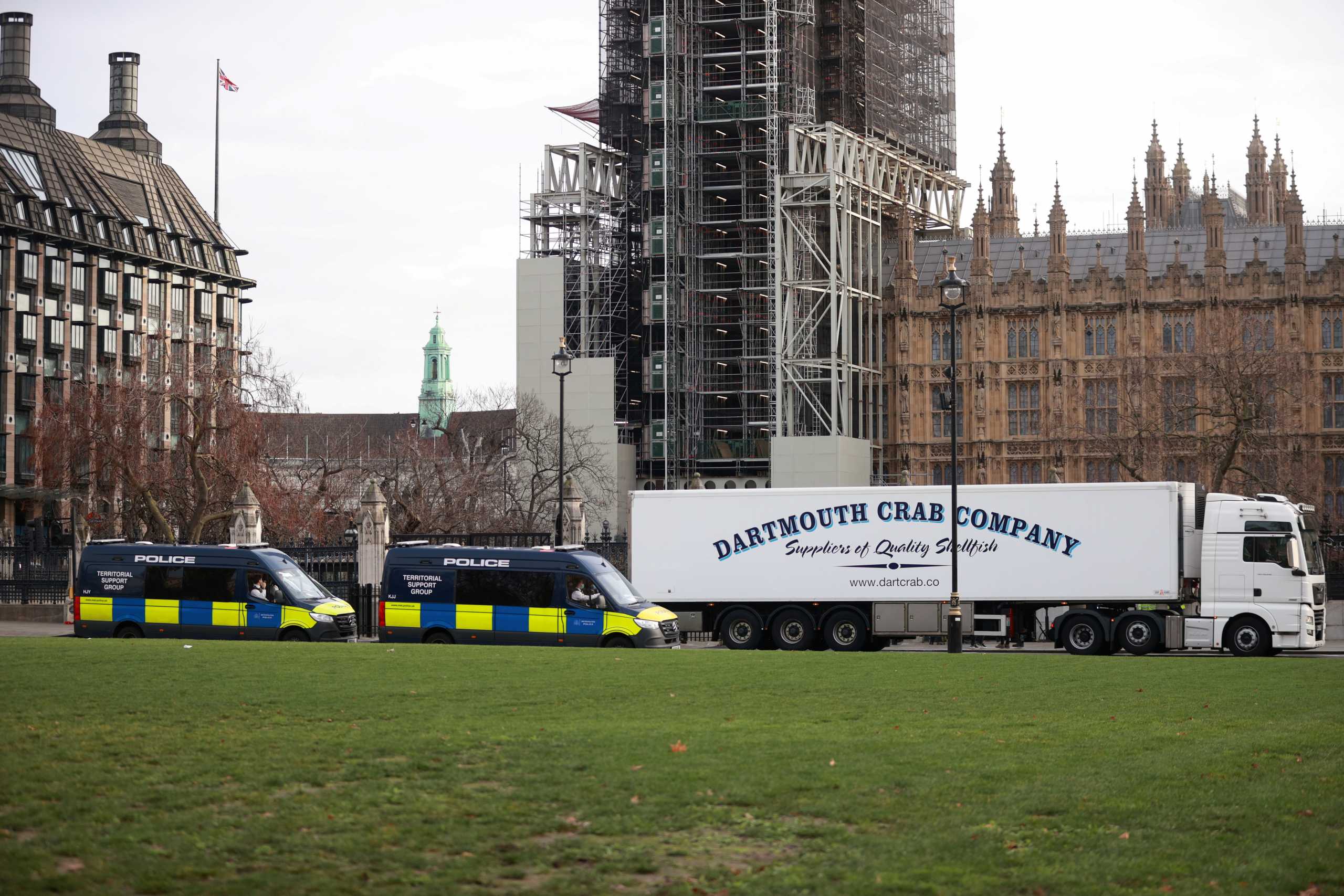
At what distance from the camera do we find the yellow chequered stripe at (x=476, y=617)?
3356 cm

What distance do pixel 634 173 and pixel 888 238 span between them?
16073 mm

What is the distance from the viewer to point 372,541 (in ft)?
141

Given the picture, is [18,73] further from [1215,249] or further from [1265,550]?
[1265,550]

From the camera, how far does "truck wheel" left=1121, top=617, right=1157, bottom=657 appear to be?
33406 millimetres

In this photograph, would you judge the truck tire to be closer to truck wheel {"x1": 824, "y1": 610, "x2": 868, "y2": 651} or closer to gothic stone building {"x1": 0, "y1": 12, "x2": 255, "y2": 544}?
truck wheel {"x1": 824, "y1": 610, "x2": 868, "y2": 651}

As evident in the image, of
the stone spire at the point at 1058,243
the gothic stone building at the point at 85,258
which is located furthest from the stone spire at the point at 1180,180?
the gothic stone building at the point at 85,258

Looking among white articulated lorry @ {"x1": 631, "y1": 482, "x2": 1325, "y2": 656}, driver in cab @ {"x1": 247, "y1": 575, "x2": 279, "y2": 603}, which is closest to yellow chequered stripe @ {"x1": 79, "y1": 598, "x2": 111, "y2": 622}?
driver in cab @ {"x1": 247, "y1": 575, "x2": 279, "y2": 603}

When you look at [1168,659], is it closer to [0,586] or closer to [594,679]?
[594,679]

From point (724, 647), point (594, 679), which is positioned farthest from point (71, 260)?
point (594, 679)

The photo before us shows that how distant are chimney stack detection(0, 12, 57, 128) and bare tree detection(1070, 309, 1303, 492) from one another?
6780cm

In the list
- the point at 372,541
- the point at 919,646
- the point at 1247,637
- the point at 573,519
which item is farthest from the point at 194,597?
the point at 1247,637

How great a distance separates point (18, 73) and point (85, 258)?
14.9 metres

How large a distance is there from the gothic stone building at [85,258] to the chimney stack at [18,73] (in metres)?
0.07

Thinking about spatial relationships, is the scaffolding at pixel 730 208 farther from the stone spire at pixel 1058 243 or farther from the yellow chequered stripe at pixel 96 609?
the yellow chequered stripe at pixel 96 609
